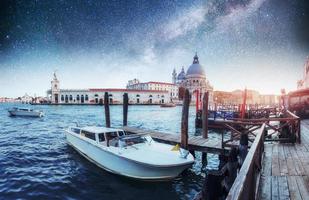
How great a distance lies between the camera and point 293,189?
3.99m

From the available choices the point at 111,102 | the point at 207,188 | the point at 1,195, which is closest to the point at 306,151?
the point at 207,188

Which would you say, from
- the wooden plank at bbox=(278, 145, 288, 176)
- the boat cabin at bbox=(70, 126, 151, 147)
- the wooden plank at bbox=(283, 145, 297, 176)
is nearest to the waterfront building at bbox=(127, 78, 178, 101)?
the boat cabin at bbox=(70, 126, 151, 147)

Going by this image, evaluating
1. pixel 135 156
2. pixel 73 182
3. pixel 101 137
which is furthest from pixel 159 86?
pixel 135 156

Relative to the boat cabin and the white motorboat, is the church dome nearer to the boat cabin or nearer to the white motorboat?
the boat cabin

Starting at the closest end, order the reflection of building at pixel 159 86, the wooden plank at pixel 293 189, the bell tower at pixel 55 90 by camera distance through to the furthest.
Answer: the wooden plank at pixel 293 189, the bell tower at pixel 55 90, the reflection of building at pixel 159 86

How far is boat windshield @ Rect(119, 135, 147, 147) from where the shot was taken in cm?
885

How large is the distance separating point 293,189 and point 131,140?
20.8 ft

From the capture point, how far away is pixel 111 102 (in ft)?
347

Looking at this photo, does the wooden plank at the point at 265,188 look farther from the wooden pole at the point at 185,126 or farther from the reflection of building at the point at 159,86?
the reflection of building at the point at 159,86

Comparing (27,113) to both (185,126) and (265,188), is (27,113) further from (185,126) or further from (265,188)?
(265,188)

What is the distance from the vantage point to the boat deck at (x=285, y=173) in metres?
3.86

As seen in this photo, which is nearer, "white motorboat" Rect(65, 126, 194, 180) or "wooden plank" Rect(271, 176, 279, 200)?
"wooden plank" Rect(271, 176, 279, 200)

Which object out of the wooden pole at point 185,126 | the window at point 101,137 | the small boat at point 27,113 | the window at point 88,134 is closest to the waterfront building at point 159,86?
the small boat at point 27,113

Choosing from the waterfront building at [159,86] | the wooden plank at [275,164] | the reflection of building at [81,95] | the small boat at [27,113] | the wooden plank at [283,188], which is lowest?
the small boat at [27,113]
